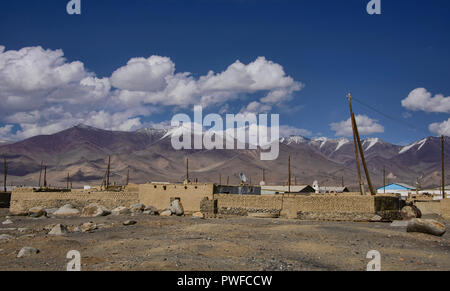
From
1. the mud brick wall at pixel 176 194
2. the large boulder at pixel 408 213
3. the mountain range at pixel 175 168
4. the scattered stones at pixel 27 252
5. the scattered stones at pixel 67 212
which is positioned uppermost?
the mountain range at pixel 175 168

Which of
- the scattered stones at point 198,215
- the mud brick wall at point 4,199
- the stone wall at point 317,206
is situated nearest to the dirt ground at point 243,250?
the stone wall at point 317,206

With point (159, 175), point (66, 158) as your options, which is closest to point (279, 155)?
point (159, 175)

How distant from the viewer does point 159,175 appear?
14638 centimetres

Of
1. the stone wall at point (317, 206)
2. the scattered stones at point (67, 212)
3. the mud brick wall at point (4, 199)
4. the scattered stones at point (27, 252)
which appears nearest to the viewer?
the scattered stones at point (27, 252)

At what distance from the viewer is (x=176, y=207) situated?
31078 mm

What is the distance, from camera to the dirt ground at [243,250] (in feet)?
37.9

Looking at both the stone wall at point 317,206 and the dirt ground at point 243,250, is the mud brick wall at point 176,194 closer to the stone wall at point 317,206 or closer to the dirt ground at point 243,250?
the stone wall at point 317,206

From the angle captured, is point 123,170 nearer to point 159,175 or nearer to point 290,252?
point 159,175

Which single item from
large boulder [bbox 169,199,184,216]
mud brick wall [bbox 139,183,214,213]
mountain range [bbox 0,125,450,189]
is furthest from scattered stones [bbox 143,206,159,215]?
mountain range [bbox 0,125,450,189]

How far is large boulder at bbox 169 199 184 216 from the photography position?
30.6 meters

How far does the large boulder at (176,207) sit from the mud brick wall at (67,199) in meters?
4.18

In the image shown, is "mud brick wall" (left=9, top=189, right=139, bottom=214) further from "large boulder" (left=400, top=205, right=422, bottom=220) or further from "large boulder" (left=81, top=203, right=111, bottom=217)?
"large boulder" (left=400, top=205, right=422, bottom=220)

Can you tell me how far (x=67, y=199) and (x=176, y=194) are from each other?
1105 cm
